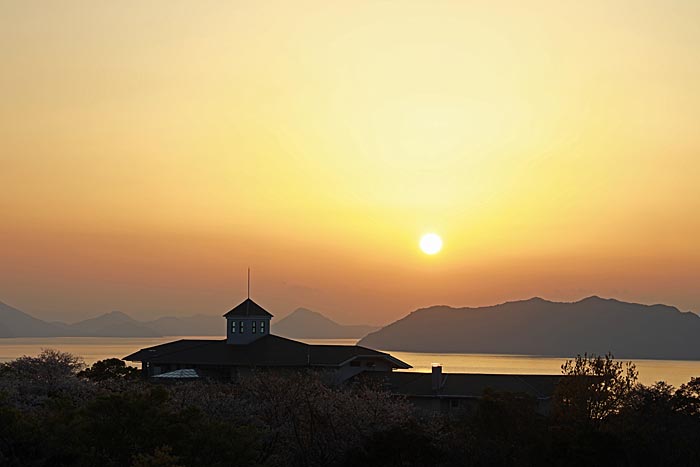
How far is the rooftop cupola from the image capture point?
81.6 meters

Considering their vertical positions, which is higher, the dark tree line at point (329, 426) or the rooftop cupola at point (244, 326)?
the rooftop cupola at point (244, 326)

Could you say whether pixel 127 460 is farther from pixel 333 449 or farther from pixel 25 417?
pixel 333 449

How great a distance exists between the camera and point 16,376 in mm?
49906

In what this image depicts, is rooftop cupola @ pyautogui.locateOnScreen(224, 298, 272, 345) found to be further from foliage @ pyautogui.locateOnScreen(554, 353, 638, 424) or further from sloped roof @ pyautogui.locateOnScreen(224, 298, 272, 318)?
foliage @ pyautogui.locateOnScreen(554, 353, 638, 424)

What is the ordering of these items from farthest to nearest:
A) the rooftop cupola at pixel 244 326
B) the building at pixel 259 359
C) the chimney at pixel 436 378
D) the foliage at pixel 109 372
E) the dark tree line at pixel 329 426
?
the rooftop cupola at pixel 244 326 → the building at pixel 259 359 → the foliage at pixel 109 372 → the chimney at pixel 436 378 → the dark tree line at pixel 329 426

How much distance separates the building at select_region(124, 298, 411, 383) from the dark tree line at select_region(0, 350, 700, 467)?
17.9 meters

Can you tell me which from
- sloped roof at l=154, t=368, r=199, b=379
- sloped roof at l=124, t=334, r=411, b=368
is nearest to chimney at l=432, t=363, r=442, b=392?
sloped roof at l=124, t=334, r=411, b=368

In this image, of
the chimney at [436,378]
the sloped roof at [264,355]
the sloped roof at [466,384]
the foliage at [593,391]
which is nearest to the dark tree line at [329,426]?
the foliage at [593,391]

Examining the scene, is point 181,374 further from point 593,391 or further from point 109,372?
point 593,391

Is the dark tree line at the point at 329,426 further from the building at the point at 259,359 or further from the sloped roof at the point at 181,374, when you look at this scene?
the building at the point at 259,359

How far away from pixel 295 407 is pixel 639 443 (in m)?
15.7

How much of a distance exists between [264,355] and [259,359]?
1171 mm

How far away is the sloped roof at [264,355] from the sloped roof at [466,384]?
12.0ft

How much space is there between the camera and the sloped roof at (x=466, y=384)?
203 feet
